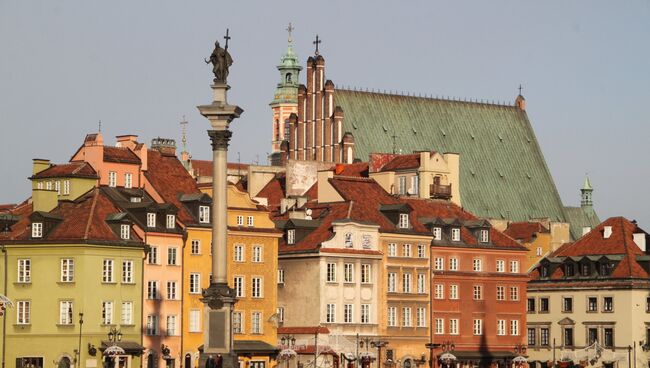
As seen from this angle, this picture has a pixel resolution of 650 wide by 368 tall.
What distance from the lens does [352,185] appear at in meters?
144

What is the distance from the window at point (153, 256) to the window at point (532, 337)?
1623 inches

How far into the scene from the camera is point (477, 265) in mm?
146125

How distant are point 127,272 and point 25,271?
251 inches

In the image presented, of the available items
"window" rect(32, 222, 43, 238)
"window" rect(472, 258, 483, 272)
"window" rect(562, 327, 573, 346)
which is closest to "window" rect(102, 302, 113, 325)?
"window" rect(32, 222, 43, 238)

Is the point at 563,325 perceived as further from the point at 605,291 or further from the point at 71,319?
the point at 71,319

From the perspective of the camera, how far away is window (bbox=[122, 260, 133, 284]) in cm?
12425

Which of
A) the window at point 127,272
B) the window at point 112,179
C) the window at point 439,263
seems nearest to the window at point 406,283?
the window at point 439,263

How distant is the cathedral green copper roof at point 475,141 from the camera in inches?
6964

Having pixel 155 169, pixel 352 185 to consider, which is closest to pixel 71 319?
pixel 155 169

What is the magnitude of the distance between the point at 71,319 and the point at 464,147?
69.1 m

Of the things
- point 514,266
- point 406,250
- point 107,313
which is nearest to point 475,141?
point 514,266

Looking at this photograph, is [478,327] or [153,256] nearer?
[153,256]

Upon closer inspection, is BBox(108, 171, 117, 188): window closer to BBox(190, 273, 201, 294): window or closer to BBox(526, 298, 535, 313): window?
BBox(190, 273, 201, 294): window

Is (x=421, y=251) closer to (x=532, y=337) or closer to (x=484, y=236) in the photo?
(x=484, y=236)
